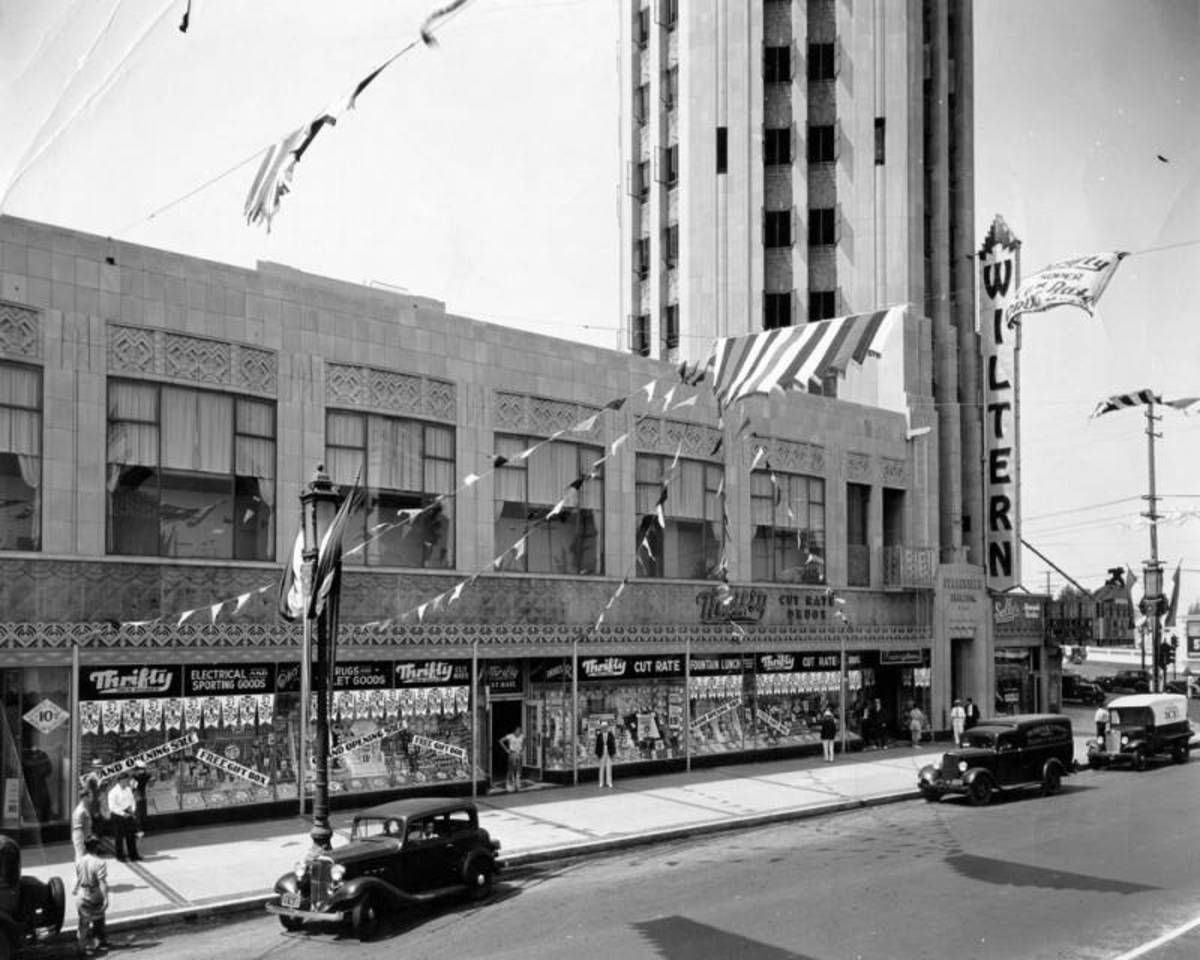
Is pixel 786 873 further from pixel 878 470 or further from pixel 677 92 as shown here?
pixel 677 92

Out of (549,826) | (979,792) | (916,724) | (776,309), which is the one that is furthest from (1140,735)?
(776,309)

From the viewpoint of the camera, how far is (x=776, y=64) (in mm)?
51812

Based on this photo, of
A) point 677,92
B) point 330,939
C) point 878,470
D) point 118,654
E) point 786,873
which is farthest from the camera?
point 677,92

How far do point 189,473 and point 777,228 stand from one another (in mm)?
33344

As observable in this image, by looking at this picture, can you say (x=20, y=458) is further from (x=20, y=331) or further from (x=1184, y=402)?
(x=1184, y=402)

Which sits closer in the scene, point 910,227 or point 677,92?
point 910,227

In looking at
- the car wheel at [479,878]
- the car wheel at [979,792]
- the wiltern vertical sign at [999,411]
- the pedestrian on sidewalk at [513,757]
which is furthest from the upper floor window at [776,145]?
the car wheel at [479,878]

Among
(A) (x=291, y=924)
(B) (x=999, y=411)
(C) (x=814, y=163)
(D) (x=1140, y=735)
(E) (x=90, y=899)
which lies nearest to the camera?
(E) (x=90, y=899)

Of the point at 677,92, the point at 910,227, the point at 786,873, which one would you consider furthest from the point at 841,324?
the point at 677,92

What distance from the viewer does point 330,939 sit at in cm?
1576

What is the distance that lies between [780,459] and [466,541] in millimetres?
11764

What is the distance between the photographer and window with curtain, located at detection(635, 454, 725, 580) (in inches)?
1283

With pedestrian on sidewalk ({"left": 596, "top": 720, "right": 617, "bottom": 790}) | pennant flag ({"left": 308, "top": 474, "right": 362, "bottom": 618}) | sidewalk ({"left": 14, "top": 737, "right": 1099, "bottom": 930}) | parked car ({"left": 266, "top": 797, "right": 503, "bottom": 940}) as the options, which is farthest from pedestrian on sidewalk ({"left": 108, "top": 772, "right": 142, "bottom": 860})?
pedestrian on sidewalk ({"left": 596, "top": 720, "right": 617, "bottom": 790})

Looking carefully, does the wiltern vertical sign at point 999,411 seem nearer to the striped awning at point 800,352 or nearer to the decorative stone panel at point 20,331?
the striped awning at point 800,352
